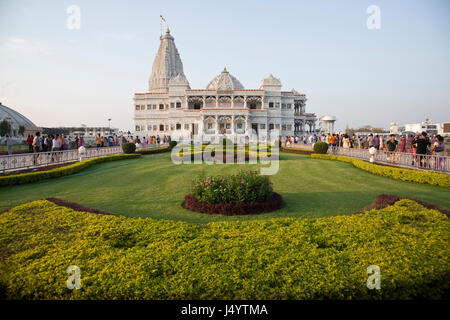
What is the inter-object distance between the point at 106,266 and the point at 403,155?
14144 millimetres

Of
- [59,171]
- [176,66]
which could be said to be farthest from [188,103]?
[59,171]

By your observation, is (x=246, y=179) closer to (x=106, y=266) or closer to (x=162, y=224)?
(x=162, y=224)

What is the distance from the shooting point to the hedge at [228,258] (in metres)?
2.59

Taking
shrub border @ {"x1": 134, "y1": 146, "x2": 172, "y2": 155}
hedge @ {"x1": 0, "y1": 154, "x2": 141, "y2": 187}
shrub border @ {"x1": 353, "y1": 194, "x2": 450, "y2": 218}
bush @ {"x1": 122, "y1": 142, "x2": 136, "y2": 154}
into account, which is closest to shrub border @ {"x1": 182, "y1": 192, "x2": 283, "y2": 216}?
shrub border @ {"x1": 353, "y1": 194, "x2": 450, "y2": 218}

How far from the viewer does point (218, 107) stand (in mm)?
43000

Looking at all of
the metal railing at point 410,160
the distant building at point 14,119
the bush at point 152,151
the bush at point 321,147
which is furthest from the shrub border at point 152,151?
the distant building at point 14,119

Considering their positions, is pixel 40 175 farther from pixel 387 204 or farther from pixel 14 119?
pixel 14 119

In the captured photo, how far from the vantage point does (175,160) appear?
16.0 m

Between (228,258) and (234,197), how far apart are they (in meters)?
→ 3.48

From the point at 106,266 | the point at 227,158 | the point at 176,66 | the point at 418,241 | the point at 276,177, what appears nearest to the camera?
the point at 106,266

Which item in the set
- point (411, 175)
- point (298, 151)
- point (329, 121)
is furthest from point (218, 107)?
point (411, 175)

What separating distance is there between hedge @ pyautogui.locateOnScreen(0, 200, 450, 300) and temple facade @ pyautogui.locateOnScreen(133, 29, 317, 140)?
3612cm

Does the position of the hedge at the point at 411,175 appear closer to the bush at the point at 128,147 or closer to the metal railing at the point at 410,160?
the metal railing at the point at 410,160

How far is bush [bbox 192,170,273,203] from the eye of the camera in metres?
6.64
